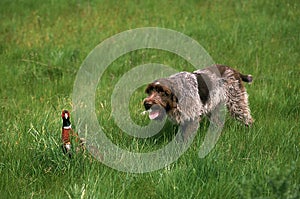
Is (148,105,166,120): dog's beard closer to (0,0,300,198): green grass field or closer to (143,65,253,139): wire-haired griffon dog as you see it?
(143,65,253,139): wire-haired griffon dog

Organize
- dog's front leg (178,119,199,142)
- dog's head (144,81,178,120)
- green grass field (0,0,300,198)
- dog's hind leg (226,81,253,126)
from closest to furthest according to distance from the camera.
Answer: green grass field (0,0,300,198) → dog's head (144,81,178,120) → dog's front leg (178,119,199,142) → dog's hind leg (226,81,253,126)

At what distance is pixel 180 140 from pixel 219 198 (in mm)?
1315

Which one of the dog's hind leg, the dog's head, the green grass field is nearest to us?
the green grass field

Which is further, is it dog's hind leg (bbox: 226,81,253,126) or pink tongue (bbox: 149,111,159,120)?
dog's hind leg (bbox: 226,81,253,126)

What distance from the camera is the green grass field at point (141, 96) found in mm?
3562

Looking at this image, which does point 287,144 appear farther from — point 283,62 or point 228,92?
point 283,62

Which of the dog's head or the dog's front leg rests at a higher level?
the dog's head

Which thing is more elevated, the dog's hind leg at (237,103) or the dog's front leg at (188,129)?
the dog's hind leg at (237,103)

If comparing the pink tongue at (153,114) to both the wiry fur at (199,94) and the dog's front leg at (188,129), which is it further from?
the dog's front leg at (188,129)

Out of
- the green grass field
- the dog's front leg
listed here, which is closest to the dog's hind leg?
the green grass field

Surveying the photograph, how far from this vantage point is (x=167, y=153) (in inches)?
165

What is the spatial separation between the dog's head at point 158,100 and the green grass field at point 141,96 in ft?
1.06

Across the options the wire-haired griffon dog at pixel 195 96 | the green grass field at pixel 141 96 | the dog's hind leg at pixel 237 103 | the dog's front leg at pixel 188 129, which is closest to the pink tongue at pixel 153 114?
the wire-haired griffon dog at pixel 195 96

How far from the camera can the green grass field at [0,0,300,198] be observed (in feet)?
11.7
